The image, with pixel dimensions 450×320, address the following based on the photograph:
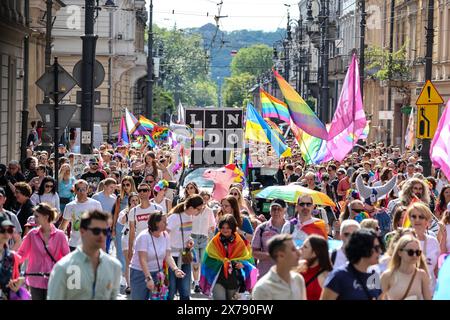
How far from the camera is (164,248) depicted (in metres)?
12.9

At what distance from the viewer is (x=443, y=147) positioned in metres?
17.8

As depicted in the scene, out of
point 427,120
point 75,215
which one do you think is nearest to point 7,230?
point 75,215

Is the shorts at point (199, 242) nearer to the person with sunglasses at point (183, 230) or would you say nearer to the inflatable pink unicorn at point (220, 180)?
the person with sunglasses at point (183, 230)

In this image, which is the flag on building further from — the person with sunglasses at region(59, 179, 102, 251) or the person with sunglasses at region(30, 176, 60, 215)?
the person with sunglasses at region(59, 179, 102, 251)

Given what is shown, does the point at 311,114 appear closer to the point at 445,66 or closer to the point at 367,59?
the point at 445,66

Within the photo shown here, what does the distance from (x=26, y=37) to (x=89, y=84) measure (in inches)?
373

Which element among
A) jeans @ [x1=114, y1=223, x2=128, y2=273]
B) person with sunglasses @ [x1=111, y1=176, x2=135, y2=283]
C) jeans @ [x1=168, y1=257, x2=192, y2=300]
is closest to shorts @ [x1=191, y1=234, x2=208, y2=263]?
person with sunglasses @ [x1=111, y1=176, x2=135, y2=283]

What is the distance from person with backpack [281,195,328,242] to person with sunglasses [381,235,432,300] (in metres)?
2.85

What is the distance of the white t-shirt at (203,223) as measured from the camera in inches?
617

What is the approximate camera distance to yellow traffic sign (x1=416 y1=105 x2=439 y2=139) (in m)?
24.8

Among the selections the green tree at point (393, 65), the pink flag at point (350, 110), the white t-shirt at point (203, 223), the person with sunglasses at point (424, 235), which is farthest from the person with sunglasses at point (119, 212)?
the green tree at point (393, 65)

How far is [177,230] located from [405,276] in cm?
503

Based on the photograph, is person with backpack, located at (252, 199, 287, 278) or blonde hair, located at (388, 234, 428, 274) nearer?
blonde hair, located at (388, 234, 428, 274)

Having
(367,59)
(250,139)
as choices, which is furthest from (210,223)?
(367,59)
